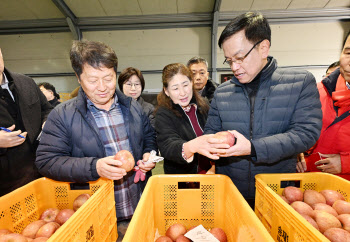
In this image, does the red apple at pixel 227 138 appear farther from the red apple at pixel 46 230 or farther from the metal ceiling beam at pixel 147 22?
the metal ceiling beam at pixel 147 22

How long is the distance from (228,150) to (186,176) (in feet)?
1.00

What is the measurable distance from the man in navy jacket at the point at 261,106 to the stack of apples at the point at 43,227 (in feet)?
3.41

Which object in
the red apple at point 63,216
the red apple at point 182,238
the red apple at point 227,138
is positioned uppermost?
the red apple at point 227,138

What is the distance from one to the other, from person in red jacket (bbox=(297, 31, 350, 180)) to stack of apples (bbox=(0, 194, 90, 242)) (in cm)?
191

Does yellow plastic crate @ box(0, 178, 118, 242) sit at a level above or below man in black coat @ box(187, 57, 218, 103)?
below

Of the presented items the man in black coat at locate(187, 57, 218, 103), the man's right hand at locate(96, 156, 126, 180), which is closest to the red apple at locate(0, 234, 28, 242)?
the man's right hand at locate(96, 156, 126, 180)

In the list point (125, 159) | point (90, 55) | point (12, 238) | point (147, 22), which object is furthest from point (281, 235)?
point (147, 22)

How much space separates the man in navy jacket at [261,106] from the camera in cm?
116

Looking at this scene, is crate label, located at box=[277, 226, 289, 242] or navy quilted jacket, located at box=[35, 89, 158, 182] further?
navy quilted jacket, located at box=[35, 89, 158, 182]

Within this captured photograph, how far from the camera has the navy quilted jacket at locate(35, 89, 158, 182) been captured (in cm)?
115

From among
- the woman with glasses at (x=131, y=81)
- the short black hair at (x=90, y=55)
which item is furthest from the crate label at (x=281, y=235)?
the woman with glasses at (x=131, y=81)

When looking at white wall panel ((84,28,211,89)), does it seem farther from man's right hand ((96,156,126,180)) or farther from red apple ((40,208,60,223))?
red apple ((40,208,60,223))

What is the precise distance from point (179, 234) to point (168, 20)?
23.4ft

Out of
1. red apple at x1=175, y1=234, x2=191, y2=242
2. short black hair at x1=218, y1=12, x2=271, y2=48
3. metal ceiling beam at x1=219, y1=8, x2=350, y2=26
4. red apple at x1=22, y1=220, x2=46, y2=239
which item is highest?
metal ceiling beam at x1=219, y1=8, x2=350, y2=26
